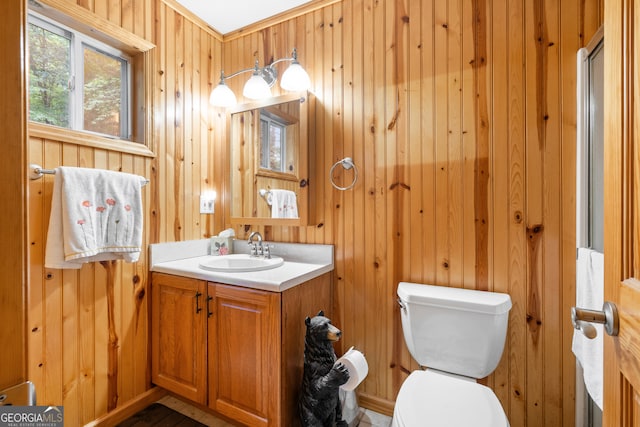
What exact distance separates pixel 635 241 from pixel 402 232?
1127mm

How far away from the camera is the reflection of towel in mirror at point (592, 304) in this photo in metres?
1.02

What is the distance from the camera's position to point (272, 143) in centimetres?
192

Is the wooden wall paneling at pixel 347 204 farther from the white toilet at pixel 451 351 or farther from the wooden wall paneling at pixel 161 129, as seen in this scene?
the wooden wall paneling at pixel 161 129

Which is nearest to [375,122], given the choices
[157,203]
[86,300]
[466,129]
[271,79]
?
[466,129]

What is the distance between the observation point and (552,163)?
132cm

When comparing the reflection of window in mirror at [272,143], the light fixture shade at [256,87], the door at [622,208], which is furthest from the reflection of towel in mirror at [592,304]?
the light fixture shade at [256,87]

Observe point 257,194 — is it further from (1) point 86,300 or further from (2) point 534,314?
(2) point 534,314

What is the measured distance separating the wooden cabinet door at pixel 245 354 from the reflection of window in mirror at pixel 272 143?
2.74ft

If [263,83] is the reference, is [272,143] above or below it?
below

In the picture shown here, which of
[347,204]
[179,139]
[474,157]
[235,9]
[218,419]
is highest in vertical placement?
[235,9]

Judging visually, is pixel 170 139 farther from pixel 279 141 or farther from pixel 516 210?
pixel 516 210

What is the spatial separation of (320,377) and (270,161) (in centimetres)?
128

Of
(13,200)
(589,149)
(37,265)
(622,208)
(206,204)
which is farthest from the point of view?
(206,204)

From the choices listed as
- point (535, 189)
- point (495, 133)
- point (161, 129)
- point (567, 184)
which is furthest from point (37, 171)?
point (567, 184)
